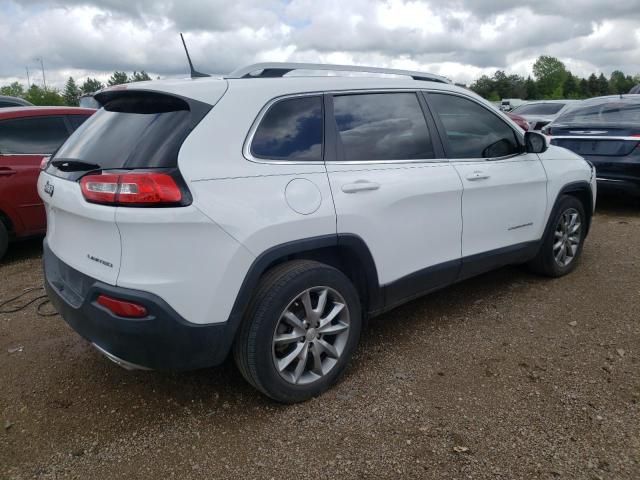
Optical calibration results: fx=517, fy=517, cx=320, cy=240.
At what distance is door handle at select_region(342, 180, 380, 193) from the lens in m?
2.83

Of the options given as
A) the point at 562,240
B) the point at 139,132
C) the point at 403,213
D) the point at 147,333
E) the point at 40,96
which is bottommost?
the point at 562,240

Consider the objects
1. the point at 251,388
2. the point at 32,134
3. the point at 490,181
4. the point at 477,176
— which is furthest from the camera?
the point at 32,134

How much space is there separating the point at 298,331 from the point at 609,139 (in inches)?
235

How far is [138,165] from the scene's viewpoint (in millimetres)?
2336

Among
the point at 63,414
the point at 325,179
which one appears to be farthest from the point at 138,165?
the point at 63,414

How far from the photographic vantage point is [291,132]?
8.99ft

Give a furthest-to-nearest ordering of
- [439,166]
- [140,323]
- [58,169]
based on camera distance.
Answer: [439,166], [58,169], [140,323]

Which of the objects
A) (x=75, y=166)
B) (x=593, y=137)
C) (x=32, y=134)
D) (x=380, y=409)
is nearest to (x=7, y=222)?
(x=32, y=134)

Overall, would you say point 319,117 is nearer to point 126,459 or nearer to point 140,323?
point 140,323

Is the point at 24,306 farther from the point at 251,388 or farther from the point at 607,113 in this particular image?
the point at 607,113

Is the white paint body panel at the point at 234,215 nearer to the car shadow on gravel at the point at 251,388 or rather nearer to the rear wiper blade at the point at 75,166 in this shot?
the rear wiper blade at the point at 75,166

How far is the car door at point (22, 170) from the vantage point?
5227 millimetres

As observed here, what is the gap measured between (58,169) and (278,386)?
1655 mm

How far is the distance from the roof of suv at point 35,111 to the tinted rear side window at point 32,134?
0.17ft
